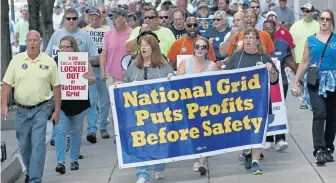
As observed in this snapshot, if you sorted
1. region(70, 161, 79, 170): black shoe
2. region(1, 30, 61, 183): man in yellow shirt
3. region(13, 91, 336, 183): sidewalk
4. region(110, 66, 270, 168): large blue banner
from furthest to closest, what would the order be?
region(70, 161, 79, 170): black shoe < region(13, 91, 336, 183): sidewalk < region(110, 66, 270, 168): large blue banner < region(1, 30, 61, 183): man in yellow shirt

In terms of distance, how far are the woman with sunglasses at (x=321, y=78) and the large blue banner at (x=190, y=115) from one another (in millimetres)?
589

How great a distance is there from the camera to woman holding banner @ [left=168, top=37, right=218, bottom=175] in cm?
1183

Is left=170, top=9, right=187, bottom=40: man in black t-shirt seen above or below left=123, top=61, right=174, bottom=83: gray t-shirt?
above

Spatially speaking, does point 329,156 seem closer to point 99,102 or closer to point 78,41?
point 78,41

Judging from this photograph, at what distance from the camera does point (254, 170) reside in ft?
38.1

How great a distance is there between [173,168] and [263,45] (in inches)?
71.2

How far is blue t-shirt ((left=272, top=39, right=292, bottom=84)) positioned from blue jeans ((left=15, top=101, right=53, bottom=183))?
3.54m

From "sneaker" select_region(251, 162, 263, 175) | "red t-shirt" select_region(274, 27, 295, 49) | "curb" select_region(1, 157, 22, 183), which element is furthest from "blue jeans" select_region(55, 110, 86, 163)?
"red t-shirt" select_region(274, 27, 295, 49)

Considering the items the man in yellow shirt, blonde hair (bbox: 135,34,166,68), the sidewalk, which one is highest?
blonde hair (bbox: 135,34,166,68)

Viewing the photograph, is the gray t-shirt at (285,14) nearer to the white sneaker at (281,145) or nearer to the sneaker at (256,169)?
the white sneaker at (281,145)

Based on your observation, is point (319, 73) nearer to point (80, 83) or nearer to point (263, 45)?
point (263, 45)

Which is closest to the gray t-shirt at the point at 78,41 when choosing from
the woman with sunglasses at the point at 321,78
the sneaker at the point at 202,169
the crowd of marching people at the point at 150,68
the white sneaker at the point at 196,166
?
the crowd of marching people at the point at 150,68

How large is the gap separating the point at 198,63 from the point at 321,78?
1.41 meters

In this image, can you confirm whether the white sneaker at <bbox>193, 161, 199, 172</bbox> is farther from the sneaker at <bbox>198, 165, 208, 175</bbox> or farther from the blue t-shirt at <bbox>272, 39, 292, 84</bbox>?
the blue t-shirt at <bbox>272, 39, 292, 84</bbox>
